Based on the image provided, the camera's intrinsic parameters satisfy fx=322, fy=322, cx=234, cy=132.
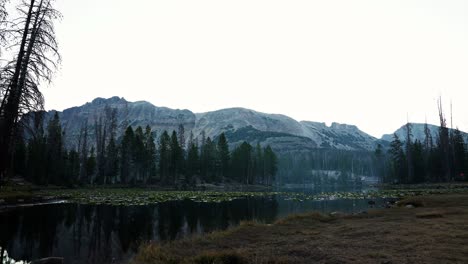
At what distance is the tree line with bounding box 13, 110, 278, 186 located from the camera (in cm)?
8007

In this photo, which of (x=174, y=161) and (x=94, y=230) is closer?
(x=94, y=230)

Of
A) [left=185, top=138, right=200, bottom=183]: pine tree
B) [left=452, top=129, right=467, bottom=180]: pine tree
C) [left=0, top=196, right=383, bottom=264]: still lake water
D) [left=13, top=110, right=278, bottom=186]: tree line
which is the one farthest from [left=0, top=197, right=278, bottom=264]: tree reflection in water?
[left=452, top=129, right=467, bottom=180]: pine tree

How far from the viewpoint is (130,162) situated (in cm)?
9988

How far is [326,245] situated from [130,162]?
93073 mm

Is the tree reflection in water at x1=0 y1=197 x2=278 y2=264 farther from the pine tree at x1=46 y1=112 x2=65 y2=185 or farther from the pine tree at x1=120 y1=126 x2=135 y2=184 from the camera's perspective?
the pine tree at x1=120 y1=126 x2=135 y2=184

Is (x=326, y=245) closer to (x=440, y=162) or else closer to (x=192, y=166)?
(x=192, y=166)

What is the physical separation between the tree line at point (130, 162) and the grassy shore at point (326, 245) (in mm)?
59173

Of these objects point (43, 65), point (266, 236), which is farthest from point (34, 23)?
point (266, 236)

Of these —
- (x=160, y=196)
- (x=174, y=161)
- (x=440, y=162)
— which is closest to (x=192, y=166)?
(x=174, y=161)

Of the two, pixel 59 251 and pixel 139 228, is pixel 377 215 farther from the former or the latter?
pixel 59 251

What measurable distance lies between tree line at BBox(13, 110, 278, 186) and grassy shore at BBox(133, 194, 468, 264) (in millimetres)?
A: 59173

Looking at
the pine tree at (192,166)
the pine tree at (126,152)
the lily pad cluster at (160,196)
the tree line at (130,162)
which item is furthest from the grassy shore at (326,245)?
the pine tree at (192,166)

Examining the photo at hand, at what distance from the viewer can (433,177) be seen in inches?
3885

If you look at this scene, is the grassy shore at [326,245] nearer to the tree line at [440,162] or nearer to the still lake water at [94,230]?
the still lake water at [94,230]
